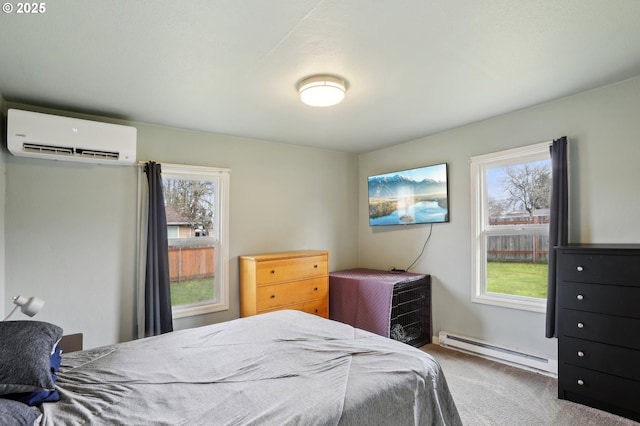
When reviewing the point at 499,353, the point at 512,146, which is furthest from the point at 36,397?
the point at 512,146

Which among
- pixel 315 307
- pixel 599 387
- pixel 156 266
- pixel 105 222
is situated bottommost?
pixel 599 387

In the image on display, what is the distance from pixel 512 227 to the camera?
3221 millimetres

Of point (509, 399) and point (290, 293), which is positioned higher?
point (290, 293)

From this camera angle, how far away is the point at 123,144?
9.40ft

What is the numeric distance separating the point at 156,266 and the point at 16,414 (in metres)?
2.03

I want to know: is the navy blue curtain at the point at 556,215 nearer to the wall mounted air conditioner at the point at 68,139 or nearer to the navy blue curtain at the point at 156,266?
the navy blue curtain at the point at 156,266

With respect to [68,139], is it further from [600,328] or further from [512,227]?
[600,328]

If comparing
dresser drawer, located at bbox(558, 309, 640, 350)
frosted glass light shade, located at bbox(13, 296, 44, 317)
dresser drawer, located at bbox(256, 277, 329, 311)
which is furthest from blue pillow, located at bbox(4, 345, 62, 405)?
dresser drawer, located at bbox(558, 309, 640, 350)

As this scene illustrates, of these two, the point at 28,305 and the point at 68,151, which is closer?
the point at 28,305

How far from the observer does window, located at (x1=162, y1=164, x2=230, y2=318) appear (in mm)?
3404

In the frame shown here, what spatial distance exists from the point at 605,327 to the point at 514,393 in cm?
83

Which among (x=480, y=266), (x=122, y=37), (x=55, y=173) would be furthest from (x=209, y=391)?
(x=480, y=266)

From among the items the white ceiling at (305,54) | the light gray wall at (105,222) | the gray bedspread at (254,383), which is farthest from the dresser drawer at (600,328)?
the light gray wall at (105,222)

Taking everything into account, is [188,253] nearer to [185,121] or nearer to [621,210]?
[185,121]
